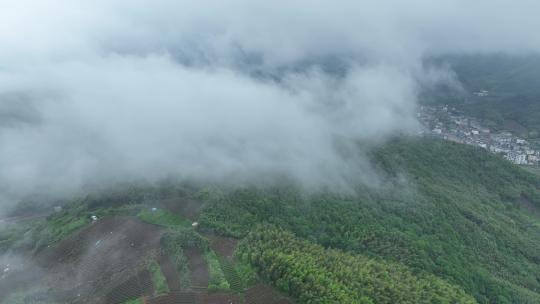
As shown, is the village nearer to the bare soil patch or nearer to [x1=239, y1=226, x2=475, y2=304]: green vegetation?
[x1=239, y1=226, x2=475, y2=304]: green vegetation

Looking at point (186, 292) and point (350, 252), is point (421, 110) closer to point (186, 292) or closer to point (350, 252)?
point (350, 252)

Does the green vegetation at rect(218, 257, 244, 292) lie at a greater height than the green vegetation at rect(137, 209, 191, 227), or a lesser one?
lesser

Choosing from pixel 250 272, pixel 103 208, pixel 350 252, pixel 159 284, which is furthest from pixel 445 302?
pixel 103 208

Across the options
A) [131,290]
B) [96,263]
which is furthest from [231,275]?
[96,263]

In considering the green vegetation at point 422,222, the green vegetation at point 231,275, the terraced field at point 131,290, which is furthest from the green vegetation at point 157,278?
the green vegetation at point 422,222

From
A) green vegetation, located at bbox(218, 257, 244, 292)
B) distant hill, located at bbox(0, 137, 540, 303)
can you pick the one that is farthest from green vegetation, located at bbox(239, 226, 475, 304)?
green vegetation, located at bbox(218, 257, 244, 292)

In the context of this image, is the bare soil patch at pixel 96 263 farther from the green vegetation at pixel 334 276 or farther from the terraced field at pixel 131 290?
the green vegetation at pixel 334 276
